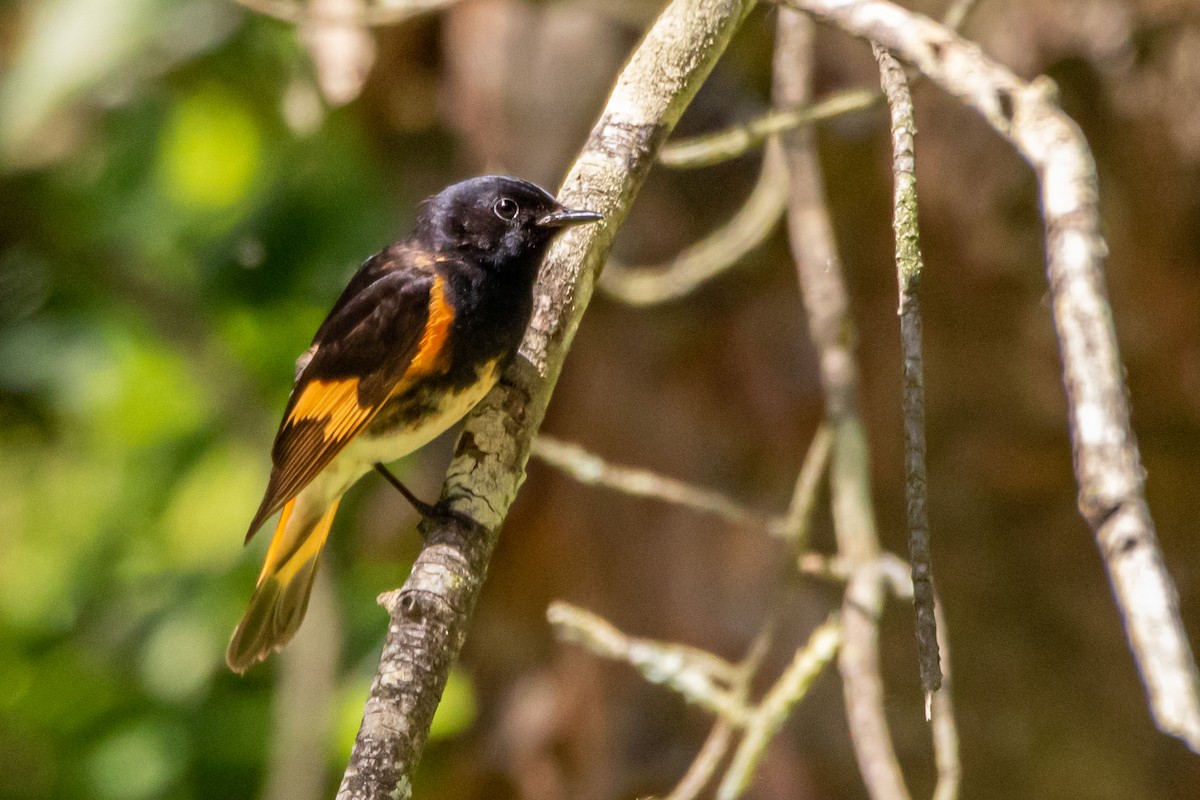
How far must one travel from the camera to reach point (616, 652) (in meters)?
2.27

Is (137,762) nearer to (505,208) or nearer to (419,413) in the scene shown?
(419,413)

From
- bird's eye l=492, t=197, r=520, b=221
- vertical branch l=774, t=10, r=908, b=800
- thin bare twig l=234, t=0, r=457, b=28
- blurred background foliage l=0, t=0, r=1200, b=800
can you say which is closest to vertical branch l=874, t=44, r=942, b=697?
vertical branch l=774, t=10, r=908, b=800

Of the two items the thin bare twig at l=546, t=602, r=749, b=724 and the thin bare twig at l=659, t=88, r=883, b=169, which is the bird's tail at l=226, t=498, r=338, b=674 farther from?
the thin bare twig at l=659, t=88, r=883, b=169

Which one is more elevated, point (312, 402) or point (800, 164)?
point (800, 164)

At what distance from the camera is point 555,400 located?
14.4 ft

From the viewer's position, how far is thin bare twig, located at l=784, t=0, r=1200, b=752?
29.6 inches

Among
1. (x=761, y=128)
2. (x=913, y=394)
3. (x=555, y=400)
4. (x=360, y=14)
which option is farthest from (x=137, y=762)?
(x=913, y=394)

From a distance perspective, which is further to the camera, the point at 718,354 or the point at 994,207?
the point at 718,354

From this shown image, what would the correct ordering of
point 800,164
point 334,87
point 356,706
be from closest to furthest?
point 800,164 → point 334,87 → point 356,706

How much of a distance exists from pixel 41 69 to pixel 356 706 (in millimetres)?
2119

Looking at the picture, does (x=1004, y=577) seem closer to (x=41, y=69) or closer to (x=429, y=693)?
(x=429, y=693)

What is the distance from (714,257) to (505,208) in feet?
2.64

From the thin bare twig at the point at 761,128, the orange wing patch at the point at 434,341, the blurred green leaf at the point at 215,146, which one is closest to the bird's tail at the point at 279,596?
the orange wing patch at the point at 434,341

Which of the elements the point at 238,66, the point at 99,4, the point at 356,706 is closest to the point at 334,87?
the point at 99,4
